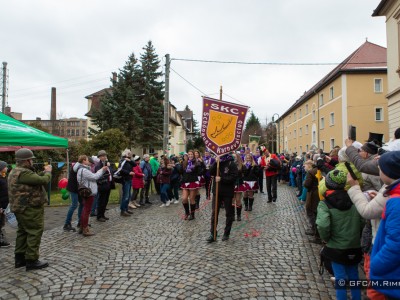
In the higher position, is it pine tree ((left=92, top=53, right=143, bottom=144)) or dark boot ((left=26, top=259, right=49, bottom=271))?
pine tree ((left=92, top=53, right=143, bottom=144))

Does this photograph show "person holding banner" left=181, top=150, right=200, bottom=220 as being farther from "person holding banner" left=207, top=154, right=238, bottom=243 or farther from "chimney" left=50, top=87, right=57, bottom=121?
"chimney" left=50, top=87, right=57, bottom=121

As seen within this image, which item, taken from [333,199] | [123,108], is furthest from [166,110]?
[123,108]

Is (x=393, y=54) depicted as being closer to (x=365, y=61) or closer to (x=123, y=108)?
(x=365, y=61)

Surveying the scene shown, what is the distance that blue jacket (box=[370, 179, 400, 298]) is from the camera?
2.17 metres

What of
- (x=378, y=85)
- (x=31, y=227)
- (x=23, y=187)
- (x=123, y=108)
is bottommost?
(x=31, y=227)

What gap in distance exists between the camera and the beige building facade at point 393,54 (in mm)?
15843

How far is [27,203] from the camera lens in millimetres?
4906

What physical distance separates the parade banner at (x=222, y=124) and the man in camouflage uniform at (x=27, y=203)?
3485 mm

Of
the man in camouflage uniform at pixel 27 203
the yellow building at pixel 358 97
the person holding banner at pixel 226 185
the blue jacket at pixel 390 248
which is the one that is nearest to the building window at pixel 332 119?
the yellow building at pixel 358 97

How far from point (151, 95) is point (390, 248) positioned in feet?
111

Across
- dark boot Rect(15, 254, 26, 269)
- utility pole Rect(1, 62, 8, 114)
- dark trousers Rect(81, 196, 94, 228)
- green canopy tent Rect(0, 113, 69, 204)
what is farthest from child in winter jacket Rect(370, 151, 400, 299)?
utility pole Rect(1, 62, 8, 114)

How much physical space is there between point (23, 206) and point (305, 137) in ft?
158

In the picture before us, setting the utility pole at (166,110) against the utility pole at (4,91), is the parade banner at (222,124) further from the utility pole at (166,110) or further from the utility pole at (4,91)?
the utility pole at (4,91)

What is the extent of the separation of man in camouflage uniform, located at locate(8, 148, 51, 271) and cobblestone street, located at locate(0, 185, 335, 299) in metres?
0.25
